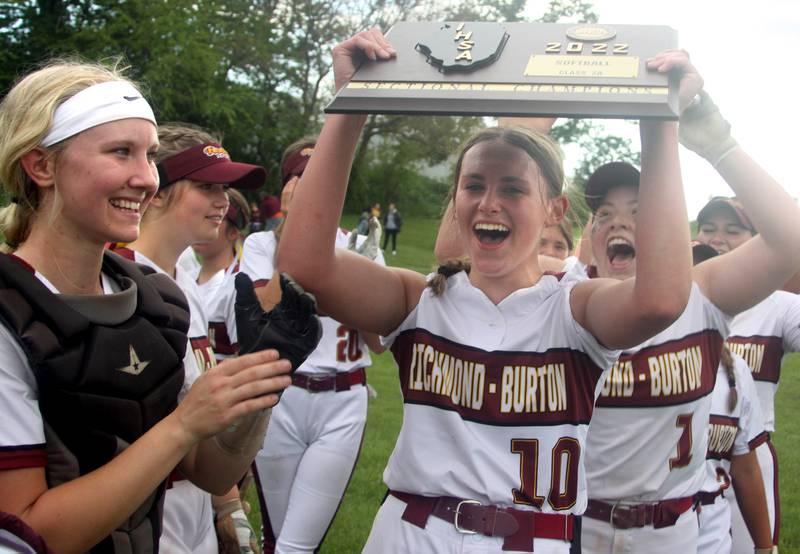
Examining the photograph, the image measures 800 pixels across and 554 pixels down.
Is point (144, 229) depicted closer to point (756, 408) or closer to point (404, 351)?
point (404, 351)

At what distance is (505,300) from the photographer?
273 centimetres

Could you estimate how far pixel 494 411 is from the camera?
2.54 meters

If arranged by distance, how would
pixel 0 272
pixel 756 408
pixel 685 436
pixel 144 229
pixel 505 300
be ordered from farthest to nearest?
1. pixel 756 408
2. pixel 144 229
3. pixel 685 436
4. pixel 505 300
5. pixel 0 272

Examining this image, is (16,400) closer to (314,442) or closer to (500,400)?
(500,400)

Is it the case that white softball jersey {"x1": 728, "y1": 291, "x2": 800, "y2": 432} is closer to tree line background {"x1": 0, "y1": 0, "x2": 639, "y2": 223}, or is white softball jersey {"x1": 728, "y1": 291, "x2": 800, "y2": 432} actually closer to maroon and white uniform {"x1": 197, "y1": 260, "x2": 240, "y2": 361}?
maroon and white uniform {"x1": 197, "y1": 260, "x2": 240, "y2": 361}

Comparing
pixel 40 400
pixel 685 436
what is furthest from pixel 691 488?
pixel 40 400

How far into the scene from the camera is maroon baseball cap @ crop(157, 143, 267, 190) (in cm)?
389

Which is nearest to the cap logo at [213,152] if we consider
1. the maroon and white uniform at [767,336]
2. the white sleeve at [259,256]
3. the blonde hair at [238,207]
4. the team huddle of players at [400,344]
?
the team huddle of players at [400,344]

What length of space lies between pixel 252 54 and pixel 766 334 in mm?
34880

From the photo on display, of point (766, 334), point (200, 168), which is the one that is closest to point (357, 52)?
point (200, 168)

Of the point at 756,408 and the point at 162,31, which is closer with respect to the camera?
the point at 756,408

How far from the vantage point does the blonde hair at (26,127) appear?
225cm

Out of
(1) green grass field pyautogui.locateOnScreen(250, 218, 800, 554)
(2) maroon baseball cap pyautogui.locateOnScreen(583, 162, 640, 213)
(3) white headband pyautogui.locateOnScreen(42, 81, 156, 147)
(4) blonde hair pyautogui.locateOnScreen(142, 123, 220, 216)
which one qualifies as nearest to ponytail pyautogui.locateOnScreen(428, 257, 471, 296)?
(3) white headband pyautogui.locateOnScreen(42, 81, 156, 147)

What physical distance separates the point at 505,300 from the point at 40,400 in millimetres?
1398
